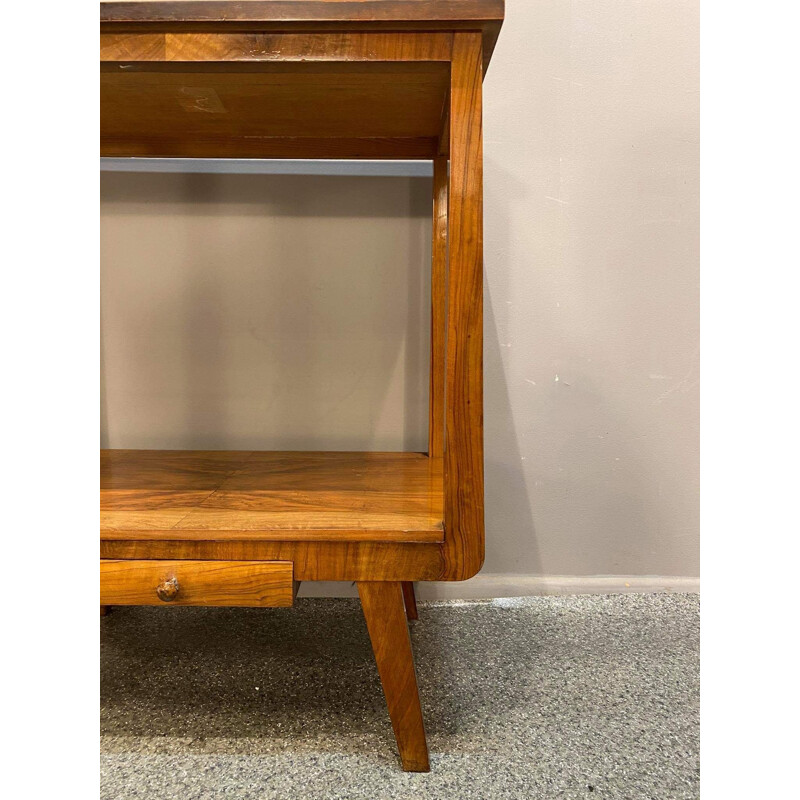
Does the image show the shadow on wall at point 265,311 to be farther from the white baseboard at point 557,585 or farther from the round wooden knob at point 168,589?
the round wooden knob at point 168,589

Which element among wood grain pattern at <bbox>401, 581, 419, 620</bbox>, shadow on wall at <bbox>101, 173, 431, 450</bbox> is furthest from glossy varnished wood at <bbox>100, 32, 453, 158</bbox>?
wood grain pattern at <bbox>401, 581, 419, 620</bbox>

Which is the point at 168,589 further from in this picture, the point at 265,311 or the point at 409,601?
the point at 265,311

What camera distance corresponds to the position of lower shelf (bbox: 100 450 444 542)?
2.03ft

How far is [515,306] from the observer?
3.68 ft

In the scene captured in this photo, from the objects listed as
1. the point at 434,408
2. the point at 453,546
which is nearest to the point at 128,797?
the point at 453,546

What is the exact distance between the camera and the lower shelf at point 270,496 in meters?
0.62

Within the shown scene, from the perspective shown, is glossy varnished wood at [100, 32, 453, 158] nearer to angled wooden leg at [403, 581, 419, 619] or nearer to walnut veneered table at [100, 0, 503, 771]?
walnut veneered table at [100, 0, 503, 771]

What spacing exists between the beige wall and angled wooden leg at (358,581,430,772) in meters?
0.52

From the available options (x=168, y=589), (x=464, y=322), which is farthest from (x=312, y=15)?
(x=168, y=589)

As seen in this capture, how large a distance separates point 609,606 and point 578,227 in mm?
683

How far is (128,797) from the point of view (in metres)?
0.60

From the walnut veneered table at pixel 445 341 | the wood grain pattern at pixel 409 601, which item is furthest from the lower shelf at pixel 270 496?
the wood grain pattern at pixel 409 601

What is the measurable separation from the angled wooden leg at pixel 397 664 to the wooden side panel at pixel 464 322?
0.07 metres
